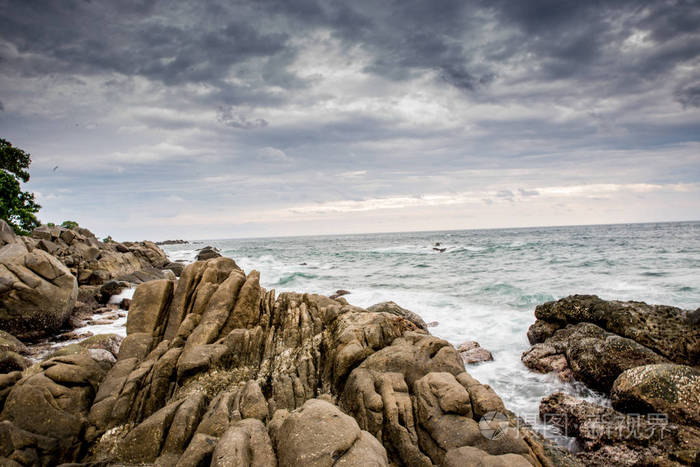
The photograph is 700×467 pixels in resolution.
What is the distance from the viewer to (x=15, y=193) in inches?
1110

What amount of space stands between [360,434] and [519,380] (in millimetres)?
7989

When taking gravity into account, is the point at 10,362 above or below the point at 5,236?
below

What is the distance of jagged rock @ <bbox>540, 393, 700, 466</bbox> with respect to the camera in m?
6.52

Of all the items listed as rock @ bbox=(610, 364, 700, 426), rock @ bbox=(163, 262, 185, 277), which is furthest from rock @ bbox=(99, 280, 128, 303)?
rock @ bbox=(610, 364, 700, 426)

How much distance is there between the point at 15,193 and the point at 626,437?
39011mm

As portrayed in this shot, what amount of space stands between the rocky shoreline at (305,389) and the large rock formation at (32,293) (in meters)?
0.09

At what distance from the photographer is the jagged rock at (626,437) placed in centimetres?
652

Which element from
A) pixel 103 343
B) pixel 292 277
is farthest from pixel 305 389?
pixel 292 277

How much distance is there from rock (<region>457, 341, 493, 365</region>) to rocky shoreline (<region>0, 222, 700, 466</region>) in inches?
3.8

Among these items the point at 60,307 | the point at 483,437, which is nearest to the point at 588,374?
the point at 483,437

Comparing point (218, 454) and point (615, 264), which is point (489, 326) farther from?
point (615, 264)

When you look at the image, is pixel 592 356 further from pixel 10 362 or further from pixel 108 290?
pixel 108 290

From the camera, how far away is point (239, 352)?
910cm

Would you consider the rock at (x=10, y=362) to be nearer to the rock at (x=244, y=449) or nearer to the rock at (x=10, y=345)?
the rock at (x=10, y=345)
